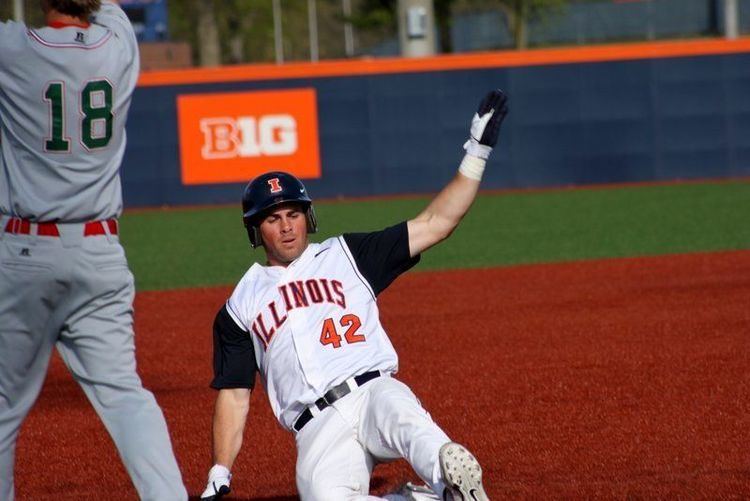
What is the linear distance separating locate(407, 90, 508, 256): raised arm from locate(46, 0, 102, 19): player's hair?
4.51ft

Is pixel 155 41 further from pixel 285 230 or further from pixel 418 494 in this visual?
pixel 418 494

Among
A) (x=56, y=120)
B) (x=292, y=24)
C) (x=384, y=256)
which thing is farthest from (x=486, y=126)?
(x=292, y=24)

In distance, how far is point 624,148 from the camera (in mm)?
24531

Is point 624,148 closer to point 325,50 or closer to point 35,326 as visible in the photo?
point 35,326

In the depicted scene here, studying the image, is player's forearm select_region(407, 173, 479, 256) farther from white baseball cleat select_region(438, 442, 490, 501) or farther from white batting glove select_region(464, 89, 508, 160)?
white baseball cleat select_region(438, 442, 490, 501)

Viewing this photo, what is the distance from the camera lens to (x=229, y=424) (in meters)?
5.06

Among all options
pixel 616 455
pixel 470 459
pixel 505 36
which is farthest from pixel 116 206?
pixel 505 36

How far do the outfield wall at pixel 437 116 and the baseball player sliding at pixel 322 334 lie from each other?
19.0m

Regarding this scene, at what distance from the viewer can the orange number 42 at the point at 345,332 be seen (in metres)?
4.96

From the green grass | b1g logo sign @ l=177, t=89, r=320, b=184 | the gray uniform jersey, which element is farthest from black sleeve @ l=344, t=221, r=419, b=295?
b1g logo sign @ l=177, t=89, r=320, b=184

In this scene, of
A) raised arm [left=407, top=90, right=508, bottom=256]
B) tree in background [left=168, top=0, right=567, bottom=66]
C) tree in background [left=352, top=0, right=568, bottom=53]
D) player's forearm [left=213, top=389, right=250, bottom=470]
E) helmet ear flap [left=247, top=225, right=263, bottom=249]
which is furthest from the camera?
tree in background [left=352, top=0, right=568, bottom=53]

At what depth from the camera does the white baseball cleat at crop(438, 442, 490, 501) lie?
4.20m

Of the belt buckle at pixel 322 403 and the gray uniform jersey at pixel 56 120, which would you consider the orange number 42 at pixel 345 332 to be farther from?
the gray uniform jersey at pixel 56 120

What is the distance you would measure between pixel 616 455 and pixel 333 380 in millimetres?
1850
